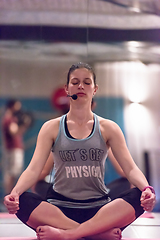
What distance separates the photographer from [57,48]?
2.10 m

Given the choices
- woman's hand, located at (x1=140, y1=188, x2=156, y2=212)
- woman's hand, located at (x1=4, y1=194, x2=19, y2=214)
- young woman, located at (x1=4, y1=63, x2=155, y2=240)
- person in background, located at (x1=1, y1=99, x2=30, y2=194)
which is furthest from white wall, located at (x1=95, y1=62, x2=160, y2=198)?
woman's hand, located at (x1=4, y1=194, x2=19, y2=214)

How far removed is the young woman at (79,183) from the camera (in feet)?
3.19

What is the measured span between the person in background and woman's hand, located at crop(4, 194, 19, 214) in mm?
1244

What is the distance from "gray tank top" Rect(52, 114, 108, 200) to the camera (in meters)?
1.05

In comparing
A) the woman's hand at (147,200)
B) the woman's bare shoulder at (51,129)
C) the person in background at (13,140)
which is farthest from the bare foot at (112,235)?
the person in background at (13,140)

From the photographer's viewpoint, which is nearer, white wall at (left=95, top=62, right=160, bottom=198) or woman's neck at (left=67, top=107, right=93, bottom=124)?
woman's neck at (left=67, top=107, right=93, bottom=124)

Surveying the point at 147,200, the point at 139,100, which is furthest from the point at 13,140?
the point at 147,200

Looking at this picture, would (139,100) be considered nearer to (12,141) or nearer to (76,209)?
(12,141)

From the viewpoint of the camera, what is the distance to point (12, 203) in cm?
93

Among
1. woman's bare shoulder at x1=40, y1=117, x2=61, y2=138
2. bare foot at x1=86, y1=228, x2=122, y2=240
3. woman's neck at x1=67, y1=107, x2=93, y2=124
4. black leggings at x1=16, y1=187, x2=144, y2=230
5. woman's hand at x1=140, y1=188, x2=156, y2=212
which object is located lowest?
bare foot at x1=86, y1=228, x2=122, y2=240

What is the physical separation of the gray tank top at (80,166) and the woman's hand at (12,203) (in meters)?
0.18

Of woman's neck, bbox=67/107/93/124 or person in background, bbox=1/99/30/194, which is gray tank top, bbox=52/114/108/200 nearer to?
woman's neck, bbox=67/107/93/124

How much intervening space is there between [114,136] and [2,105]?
1299 mm

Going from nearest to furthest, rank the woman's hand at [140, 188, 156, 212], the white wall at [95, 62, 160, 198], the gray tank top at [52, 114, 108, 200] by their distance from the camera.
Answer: the woman's hand at [140, 188, 156, 212], the gray tank top at [52, 114, 108, 200], the white wall at [95, 62, 160, 198]
